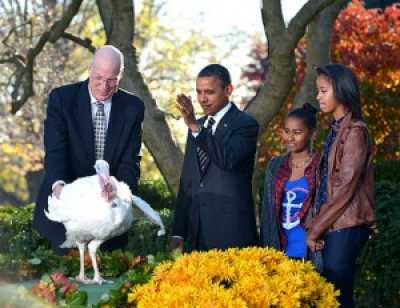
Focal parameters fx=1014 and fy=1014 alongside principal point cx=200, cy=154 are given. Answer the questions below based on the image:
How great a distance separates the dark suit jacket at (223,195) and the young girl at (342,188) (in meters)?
0.51

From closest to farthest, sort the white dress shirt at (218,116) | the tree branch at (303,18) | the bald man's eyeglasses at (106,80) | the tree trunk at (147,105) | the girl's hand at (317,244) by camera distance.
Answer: the bald man's eyeglasses at (106,80) → the girl's hand at (317,244) → the white dress shirt at (218,116) → the tree branch at (303,18) → the tree trunk at (147,105)

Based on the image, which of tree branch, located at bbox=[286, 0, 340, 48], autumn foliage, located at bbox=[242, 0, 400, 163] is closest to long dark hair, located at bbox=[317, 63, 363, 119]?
tree branch, located at bbox=[286, 0, 340, 48]

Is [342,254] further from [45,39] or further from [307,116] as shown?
[45,39]

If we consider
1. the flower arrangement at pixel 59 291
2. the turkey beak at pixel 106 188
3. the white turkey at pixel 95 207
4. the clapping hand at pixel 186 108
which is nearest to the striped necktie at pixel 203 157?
the clapping hand at pixel 186 108

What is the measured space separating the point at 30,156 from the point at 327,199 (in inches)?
862

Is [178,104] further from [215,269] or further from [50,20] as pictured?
[50,20]

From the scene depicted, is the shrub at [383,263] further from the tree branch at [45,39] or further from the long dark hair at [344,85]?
the tree branch at [45,39]

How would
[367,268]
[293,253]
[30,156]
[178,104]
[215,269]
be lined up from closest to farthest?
[215,269] → [178,104] → [293,253] → [367,268] → [30,156]

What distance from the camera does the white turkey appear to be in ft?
16.1

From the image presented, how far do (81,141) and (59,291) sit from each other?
0.94 meters

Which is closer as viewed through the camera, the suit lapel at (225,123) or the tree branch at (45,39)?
the suit lapel at (225,123)

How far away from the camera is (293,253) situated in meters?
6.03

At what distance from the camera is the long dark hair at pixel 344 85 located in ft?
18.4

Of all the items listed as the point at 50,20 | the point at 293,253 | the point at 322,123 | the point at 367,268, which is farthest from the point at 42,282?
the point at 50,20
